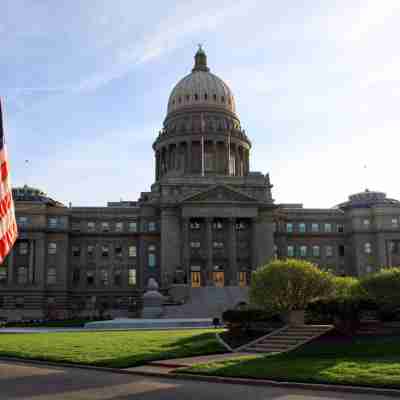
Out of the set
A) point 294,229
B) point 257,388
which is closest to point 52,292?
point 294,229

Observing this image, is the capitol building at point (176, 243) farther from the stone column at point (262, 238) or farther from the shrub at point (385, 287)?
the shrub at point (385, 287)

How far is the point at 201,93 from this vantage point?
132875mm

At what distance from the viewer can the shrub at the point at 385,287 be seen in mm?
41166

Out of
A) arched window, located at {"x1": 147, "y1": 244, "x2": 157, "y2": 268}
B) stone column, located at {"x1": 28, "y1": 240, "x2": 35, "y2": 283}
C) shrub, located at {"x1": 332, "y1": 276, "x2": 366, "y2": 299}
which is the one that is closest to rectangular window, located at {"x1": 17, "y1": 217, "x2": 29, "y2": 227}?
stone column, located at {"x1": 28, "y1": 240, "x2": 35, "y2": 283}

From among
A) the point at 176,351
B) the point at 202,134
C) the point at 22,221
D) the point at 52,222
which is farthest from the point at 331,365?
the point at 202,134

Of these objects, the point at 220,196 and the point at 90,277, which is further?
the point at 90,277

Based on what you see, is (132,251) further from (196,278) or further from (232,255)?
(232,255)

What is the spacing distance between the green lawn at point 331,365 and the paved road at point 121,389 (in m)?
1.54

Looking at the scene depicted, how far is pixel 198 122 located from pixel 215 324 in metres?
76.8

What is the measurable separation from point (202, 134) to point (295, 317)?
86.3 meters

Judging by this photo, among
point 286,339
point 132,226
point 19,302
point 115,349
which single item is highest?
point 132,226

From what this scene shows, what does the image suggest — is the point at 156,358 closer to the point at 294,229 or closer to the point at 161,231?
the point at 161,231

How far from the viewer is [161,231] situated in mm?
106000

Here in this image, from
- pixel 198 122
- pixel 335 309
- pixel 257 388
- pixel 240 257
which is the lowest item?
pixel 257 388
